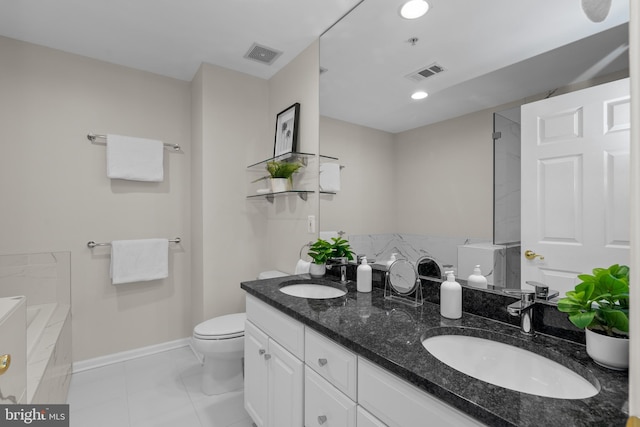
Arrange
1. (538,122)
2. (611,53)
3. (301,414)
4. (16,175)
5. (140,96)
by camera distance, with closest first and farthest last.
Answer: (611,53), (538,122), (301,414), (16,175), (140,96)

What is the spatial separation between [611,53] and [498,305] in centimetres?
88

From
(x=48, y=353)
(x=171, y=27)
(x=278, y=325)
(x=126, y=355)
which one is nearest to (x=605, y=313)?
(x=278, y=325)

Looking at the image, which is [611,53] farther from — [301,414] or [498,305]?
[301,414]

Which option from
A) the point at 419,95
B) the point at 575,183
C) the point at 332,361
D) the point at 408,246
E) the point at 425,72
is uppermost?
the point at 425,72

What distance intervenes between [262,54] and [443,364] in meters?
2.43

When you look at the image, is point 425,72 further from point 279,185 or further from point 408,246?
point 279,185

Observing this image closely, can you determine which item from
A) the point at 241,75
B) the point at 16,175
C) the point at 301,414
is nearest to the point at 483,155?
the point at 301,414

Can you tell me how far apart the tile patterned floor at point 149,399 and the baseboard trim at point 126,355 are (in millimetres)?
41

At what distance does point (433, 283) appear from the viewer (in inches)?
56.0

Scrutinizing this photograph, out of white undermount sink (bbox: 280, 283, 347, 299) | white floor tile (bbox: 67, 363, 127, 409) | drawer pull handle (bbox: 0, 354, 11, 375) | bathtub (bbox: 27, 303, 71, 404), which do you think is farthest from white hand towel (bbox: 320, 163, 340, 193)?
white floor tile (bbox: 67, 363, 127, 409)

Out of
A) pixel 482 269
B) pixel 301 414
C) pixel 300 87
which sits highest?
pixel 300 87

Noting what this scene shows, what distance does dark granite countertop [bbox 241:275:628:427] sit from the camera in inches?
25.6

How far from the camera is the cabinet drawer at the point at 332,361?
102cm

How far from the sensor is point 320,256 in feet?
6.31
